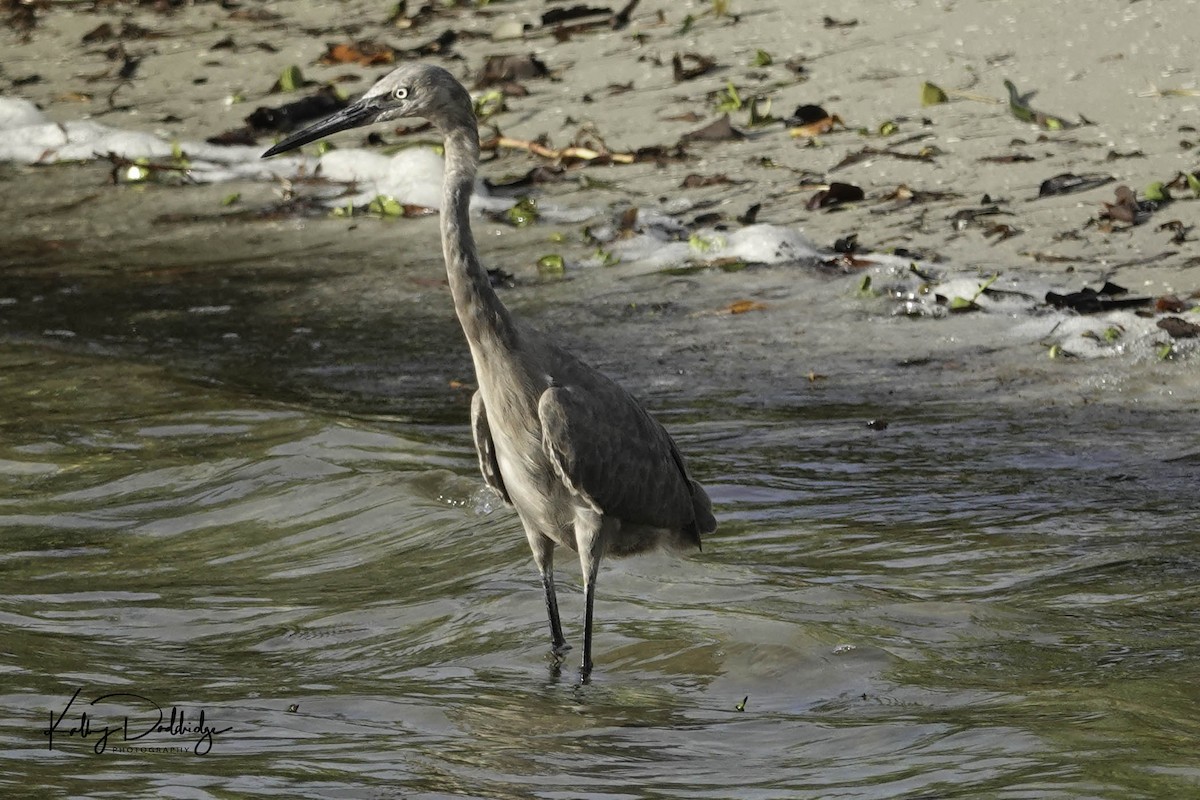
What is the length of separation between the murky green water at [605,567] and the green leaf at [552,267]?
198 millimetres

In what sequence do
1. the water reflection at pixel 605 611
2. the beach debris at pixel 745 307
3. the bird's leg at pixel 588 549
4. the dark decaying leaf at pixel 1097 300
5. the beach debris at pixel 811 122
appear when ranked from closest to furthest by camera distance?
the water reflection at pixel 605 611, the bird's leg at pixel 588 549, the dark decaying leaf at pixel 1097 300, the beach debris at pixel 745 307, the beach debris at pixel 811 122

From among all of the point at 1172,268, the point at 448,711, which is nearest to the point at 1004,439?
the point at 1172,268

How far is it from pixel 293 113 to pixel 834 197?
13.4 ft

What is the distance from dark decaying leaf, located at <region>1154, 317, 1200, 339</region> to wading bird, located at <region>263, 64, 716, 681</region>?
2791mm

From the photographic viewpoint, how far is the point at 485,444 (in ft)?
17.5

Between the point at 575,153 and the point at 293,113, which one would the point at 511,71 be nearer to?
the point at 575,153

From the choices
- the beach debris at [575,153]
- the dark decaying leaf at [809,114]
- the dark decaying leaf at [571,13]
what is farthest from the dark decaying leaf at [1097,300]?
the dark decaying leaf at [571,13]

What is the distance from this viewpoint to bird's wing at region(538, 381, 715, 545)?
16.5 feet

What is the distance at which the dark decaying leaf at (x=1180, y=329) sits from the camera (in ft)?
23.9

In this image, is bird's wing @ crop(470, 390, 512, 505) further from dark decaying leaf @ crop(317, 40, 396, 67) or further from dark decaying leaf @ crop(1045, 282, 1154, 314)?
dark decaying leaf @ crop(317, 40, 396, 67)

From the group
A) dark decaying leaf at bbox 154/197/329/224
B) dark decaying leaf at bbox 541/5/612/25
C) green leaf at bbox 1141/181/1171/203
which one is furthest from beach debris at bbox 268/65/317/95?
green leaf at bbox 1141/181/1171/203

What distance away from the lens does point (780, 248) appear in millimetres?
8789

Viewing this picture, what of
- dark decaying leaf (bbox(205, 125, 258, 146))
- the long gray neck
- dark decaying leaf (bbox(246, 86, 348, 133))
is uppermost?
the long gray neck

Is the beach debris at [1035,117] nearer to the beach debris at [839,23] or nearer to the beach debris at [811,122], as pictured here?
the beach debris at [811,122]
